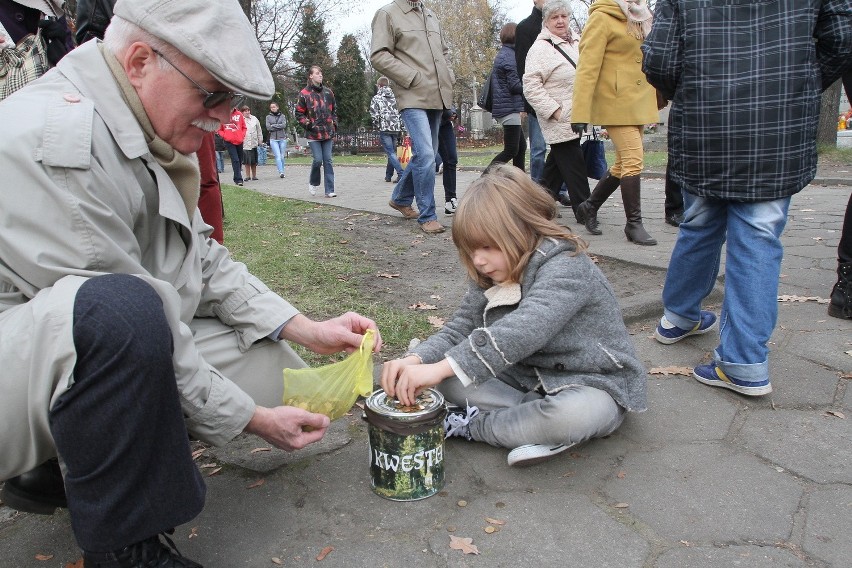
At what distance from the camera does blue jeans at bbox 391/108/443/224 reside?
5781 millimetres

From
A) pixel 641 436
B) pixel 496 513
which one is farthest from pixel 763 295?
pixel 496 513

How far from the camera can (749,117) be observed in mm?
2502

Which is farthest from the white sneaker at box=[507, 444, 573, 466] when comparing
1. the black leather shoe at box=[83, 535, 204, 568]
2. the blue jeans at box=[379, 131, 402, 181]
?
the blue jeans at box=[379, 131, 402, 181]

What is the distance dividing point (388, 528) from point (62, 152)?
123 cm

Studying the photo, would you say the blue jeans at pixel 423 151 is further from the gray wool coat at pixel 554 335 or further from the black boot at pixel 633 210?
the gray wool coat at pixel 554 335

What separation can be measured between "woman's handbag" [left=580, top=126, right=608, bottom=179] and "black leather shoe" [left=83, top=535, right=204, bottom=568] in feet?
18.6

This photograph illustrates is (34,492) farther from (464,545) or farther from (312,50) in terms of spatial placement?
(312,50)

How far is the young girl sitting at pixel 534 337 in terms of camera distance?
2.06 metres

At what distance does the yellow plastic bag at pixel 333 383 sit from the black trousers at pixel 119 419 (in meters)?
0.54

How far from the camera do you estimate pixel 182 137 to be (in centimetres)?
174

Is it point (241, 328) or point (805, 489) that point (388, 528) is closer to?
point (241, 328)

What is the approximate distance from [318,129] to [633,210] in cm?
625

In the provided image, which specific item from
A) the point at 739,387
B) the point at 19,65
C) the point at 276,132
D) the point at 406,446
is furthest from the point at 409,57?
the point at 276,132

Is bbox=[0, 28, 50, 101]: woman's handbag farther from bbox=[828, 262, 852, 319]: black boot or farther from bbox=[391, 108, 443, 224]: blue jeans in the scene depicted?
bbox=[828, 262, 852, 319]: black boot
